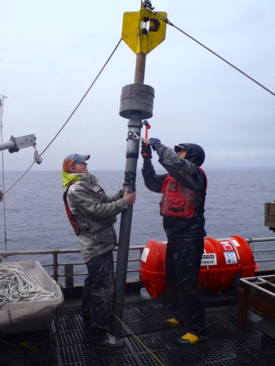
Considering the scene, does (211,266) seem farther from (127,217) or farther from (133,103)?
(133,103)

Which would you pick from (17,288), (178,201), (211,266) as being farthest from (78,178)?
(211,266)

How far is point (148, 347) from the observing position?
3.96m

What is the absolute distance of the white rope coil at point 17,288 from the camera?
3.92 meters

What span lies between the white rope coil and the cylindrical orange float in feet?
5.49

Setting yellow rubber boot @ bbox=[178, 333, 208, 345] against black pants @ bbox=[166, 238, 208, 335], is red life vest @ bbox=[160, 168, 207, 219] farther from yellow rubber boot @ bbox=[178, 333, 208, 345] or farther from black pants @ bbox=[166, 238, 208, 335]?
yellow rubber boot @ bbox=[178, 333, 208, 345]

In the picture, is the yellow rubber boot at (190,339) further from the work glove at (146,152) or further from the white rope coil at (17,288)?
the work glove at (146,152)

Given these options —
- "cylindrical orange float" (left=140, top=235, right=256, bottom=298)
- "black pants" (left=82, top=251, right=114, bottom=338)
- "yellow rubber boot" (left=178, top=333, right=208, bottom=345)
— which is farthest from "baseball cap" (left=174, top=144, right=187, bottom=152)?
"yellow rubber boot" (left=178, top=333, right=208, bottom=345)

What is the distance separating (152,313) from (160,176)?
1932mm

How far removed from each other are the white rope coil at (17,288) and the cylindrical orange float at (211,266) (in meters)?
1.67

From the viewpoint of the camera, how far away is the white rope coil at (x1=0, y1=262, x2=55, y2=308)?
3.92 metres

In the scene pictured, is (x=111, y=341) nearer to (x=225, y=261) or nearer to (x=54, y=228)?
(x=225, y=261)

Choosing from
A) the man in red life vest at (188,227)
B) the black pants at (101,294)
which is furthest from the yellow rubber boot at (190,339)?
the black pants at (101,294)

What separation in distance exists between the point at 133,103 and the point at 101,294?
83.6 inches

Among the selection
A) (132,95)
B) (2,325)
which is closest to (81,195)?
(132,95)
